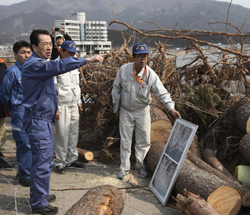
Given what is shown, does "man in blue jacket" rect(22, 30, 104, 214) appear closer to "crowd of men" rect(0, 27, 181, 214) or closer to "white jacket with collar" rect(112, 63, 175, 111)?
"crowd of men" rect(0, 27, 181, 214)

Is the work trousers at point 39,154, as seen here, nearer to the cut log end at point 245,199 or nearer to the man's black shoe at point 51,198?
the man's black shoe at point 51,198

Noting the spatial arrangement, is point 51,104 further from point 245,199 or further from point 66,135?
point 245,199

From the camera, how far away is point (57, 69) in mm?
2445

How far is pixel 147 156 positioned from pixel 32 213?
2020mm

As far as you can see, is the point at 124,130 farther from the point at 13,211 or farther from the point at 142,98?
the point at 13,211

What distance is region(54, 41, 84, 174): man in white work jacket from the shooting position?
393 cm

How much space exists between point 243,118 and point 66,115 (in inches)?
121

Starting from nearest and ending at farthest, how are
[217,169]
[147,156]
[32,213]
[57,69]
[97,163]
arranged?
[57,69] → [32,213] → [217,169] → [147,156] → [97,163]

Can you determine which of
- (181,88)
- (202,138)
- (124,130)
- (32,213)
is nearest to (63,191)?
(32,213)

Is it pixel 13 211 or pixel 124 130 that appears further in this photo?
pixel 124 130

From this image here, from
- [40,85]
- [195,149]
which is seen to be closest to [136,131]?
[195,149]

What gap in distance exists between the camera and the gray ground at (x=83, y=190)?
3047 mm

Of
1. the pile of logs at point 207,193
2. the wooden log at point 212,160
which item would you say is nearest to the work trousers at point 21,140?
the pile of logs at point 207,193

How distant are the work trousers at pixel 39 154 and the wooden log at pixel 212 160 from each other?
2.62 meters
